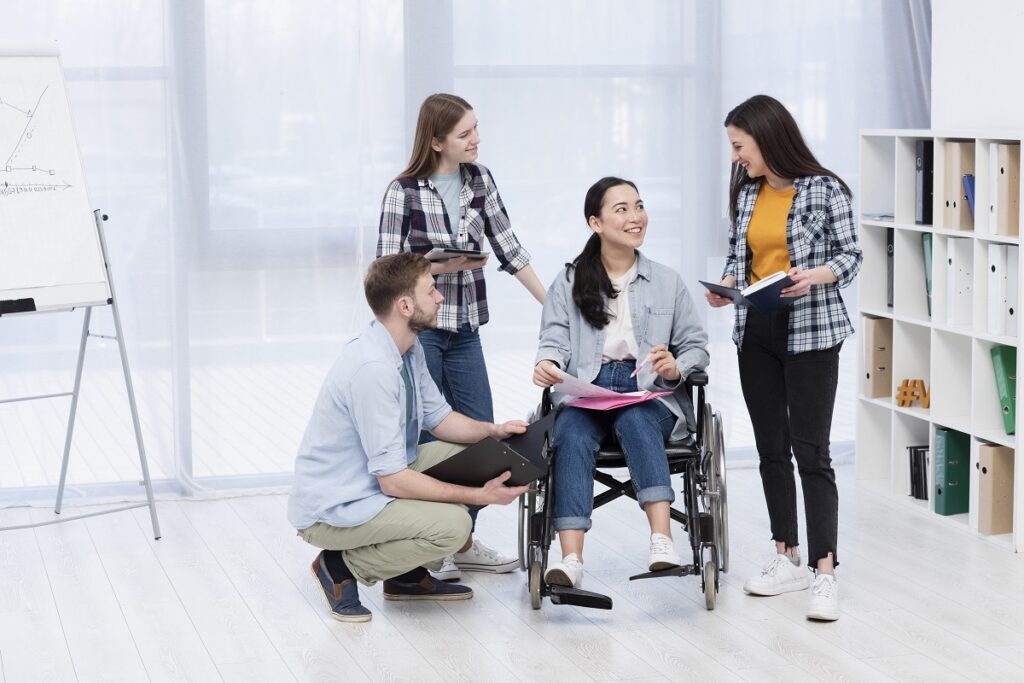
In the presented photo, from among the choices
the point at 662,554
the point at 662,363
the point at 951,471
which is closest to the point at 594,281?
the point at 662,363

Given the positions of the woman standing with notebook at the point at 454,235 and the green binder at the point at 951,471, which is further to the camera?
the green binder at the point at 951,471

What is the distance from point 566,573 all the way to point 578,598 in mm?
67

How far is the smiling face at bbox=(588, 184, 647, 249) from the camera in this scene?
3516 millimetres

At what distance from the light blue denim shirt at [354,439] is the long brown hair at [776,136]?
3.42ft

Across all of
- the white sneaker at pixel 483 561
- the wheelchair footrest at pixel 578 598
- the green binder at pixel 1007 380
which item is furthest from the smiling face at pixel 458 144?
the green binder at pixel 1007 380

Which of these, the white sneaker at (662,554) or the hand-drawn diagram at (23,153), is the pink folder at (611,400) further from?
the hand-drawn diagram at (23,153)

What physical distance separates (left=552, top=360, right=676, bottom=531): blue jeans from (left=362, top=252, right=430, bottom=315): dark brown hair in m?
0.55

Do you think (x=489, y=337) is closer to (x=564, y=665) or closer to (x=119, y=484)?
→ (x=119, y=484)

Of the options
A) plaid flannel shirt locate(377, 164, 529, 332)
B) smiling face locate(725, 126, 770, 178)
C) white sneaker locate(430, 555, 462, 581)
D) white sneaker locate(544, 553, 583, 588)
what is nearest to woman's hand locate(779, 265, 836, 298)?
smiling face locate(725, 126, 770, 178)

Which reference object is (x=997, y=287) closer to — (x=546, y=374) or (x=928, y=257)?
(x=928, y=257)

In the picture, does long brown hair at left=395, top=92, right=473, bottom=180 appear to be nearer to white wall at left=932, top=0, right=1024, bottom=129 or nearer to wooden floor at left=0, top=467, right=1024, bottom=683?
wooden floor at left=0, top=467, right=1024, bottom=683

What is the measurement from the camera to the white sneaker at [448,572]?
374 centimetres

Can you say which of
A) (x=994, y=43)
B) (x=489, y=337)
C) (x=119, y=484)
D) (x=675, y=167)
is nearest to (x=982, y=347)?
(x=994, y=43)

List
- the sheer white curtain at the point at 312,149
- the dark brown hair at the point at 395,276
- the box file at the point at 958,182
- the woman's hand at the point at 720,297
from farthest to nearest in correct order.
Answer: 1. the sheer white curtain at the point at 312,149
2. the box file at the point at 958,182
3. the woman's hand at the point at 720,297
4. the dark brown hair at the point at 395,276
